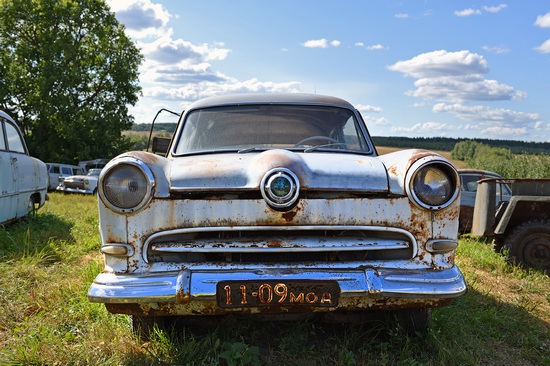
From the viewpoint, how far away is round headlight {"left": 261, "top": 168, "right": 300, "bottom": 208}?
7.72 ft

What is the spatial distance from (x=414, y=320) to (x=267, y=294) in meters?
1.09

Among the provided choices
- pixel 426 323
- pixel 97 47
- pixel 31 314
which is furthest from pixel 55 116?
pixel 426 323

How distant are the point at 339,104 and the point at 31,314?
110 inches

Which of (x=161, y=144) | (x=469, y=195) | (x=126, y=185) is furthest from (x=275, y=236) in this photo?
(x=469, y=195)

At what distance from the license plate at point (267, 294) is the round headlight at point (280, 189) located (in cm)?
38

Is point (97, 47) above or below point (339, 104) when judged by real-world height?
above

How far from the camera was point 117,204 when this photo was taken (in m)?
2.42

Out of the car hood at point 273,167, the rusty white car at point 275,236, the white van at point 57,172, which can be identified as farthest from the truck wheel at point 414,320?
the white van at point 57,172

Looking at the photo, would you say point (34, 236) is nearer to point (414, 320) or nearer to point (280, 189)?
point (280, 189)

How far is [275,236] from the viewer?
8.16ft

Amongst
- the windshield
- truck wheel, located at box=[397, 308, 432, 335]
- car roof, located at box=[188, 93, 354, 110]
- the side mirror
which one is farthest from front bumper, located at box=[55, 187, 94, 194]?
truck wheel, located at box=[397, 308, 432, 335]

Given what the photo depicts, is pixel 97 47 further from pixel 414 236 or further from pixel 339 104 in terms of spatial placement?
pixel 414 236

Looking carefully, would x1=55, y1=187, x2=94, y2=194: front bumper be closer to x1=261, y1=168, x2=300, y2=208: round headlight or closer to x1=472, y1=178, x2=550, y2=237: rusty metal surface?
x1=472, y1=178, x2=550, y2=237: rusty metal surface

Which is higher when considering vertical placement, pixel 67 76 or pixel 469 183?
pixel 67 76
